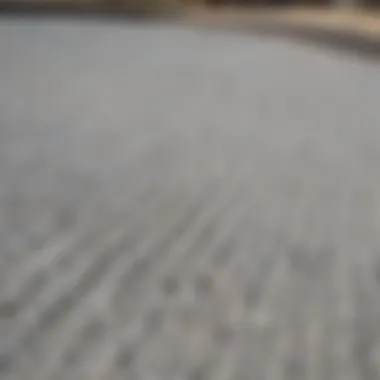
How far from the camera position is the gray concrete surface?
1.13 ft

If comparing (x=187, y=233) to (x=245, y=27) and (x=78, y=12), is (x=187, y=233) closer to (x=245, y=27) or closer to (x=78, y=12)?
(x=245, y=27)

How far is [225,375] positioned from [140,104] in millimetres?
585

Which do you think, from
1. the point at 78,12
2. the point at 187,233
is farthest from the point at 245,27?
the point at 187,233

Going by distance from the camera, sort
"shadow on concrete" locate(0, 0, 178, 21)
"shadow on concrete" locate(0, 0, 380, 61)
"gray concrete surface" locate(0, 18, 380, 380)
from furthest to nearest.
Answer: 1. "shadow on concrete" locate(0, 0, 178, 21)
2. "shadow on concrete" locate(0, 0, 380, 61)
3. "gray concrete surface" locate(0, 18, 380, 380)

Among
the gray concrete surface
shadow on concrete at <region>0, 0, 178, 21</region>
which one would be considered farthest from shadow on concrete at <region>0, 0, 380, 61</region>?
the gray concrete surface

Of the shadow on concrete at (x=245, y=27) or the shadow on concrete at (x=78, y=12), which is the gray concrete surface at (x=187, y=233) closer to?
A: the shadow on concrete at (x=245, y=27)

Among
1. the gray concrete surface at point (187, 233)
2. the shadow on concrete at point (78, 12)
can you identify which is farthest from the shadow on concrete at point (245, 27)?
the gray concrete surface at point (187, 233)

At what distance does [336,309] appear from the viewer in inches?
15.3

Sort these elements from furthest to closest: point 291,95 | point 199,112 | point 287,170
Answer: point 291,95, point 199,112, point 287,170

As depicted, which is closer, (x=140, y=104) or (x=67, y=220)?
(x=67, y=220)

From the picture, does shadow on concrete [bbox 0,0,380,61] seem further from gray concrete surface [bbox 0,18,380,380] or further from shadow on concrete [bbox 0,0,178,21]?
gray concrete surface [bbox 0,18,380,380]

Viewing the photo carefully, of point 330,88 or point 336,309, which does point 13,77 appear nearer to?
point 330,88

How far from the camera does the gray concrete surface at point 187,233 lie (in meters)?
0.34

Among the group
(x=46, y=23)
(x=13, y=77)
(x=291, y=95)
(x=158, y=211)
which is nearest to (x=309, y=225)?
(x=158, y=211)
